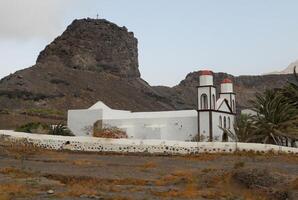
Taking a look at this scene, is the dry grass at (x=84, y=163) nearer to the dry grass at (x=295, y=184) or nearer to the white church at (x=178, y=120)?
the dry grass at (x=295, y=184)

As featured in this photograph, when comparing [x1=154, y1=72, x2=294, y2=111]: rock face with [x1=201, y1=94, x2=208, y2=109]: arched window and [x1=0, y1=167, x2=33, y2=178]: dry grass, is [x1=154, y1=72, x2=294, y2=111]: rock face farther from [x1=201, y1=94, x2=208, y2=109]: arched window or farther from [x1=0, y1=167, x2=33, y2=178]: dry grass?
[x1=0, y1=167, x2=33, y2=178]: dry grass

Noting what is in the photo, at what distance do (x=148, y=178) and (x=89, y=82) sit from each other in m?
92.4

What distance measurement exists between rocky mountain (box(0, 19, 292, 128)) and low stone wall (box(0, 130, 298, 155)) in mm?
29291

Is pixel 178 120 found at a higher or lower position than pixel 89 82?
lower

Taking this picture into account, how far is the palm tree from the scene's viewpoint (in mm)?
32531

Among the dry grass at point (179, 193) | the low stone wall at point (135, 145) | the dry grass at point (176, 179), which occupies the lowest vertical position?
the dry grass at point (179, 193)

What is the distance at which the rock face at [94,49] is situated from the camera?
423 feet

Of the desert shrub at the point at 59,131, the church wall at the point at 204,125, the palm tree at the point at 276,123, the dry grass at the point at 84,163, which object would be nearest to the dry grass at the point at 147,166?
the dry grass at the point at 84,163

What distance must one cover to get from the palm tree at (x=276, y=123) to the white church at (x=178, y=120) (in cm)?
586

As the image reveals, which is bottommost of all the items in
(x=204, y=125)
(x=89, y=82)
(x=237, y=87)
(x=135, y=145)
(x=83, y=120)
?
(x=135, y=145)

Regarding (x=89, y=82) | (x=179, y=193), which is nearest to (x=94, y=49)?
(x=89, y=82)

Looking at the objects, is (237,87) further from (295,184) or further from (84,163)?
(295,184)

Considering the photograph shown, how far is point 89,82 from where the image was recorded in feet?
365

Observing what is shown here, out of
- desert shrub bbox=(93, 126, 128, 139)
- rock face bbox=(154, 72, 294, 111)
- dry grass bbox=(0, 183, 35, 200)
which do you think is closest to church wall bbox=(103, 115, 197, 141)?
desert shrub bbox=(93, 126, 128, 139)
